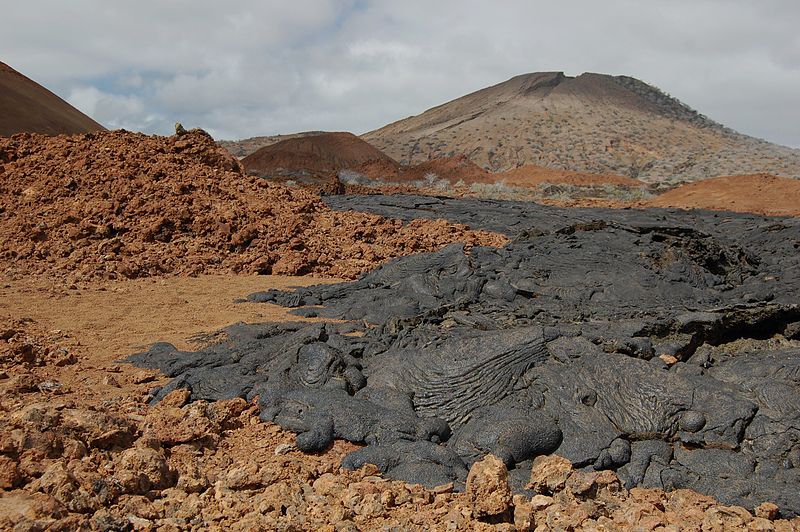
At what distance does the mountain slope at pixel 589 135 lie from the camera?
3222cm

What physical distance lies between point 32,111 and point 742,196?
28796mm

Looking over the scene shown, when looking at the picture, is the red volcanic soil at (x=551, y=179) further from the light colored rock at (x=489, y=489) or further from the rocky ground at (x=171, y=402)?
the light colored rock at (x=489, y=489)

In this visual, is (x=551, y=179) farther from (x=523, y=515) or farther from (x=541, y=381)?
(x=523, y=515)

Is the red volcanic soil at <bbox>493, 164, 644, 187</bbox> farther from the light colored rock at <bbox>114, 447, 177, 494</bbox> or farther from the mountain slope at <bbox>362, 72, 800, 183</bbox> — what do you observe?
the light colored rock at <bbox>114, 447, 177, 494</bbox>

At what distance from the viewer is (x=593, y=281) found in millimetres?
7352

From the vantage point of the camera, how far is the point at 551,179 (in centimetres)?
2488

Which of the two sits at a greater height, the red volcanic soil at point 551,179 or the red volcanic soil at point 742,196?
the red volcanic soil at point 551,179

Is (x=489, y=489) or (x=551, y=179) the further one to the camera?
(x=551, y=179)

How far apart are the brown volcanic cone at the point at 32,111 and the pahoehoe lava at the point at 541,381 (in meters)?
24.3

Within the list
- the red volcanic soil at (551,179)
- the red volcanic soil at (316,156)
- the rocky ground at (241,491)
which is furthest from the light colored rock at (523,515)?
the red volcanic soil at (316,156)

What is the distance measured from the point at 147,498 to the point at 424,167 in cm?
2544

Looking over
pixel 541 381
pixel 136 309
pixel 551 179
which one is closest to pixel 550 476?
pixel 541 381

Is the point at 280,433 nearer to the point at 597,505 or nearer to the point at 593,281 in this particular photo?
the point at 597,505

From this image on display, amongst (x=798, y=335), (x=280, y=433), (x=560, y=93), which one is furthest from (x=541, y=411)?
(x=560, y=93)
